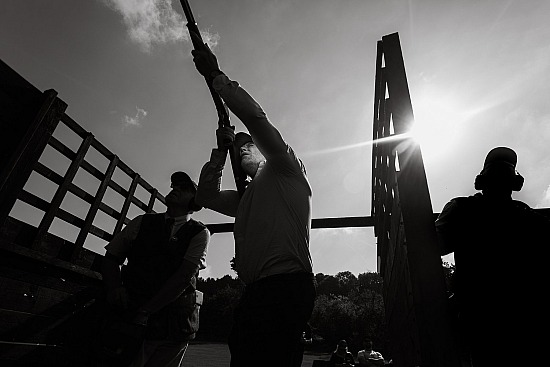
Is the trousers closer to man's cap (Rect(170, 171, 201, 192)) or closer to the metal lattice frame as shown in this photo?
the metal lattice frame

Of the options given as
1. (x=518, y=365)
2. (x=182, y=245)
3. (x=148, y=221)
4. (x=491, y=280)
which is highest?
(x=148, y=221)

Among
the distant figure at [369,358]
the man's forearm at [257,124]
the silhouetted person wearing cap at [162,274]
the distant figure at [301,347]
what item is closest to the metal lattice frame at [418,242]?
the distant figure at [301,347]

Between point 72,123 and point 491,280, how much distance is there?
4424 millimetres

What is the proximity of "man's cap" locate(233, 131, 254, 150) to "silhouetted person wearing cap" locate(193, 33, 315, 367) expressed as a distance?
1.29 feet

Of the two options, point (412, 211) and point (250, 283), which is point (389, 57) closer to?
point (412, 211)

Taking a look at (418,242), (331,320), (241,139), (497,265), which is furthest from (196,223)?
(331,320)

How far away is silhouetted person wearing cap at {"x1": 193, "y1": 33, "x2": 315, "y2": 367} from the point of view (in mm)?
1397

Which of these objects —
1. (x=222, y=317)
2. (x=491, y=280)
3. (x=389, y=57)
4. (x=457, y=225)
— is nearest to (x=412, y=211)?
(x=457, y=225)

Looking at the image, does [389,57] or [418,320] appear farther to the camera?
[389,57]

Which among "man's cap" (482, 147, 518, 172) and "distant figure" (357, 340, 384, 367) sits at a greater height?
"man's cap" (482, 147, 518, 172)

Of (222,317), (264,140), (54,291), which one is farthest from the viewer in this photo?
(222,317)

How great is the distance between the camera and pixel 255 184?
1.89 m

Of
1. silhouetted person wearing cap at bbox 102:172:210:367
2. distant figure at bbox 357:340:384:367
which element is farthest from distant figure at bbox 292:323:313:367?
distant figure at bbox 357:340:384:367

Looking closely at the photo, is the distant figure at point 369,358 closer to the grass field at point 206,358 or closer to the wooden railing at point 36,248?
the grass field at point 206,358
